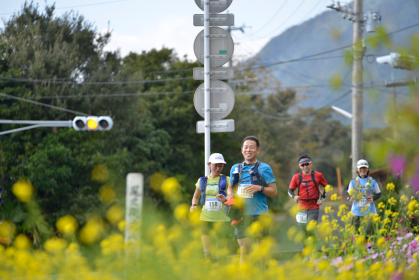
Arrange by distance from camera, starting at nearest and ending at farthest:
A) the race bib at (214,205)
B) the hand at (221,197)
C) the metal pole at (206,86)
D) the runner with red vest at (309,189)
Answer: the hand at (221,197) < the race bib at (214,205) < the metal pole at (206,86) < the runner with red vest at (309,189)

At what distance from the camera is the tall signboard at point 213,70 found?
1321cm

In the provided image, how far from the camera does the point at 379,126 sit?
4617 millimetres

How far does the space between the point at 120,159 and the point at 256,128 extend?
830 inches

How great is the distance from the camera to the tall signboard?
13.2m

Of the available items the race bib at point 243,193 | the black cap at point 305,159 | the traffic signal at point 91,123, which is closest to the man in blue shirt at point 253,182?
the race bib at point 243,193

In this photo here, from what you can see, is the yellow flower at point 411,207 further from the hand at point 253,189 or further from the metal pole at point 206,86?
the metal pole at point 206,86

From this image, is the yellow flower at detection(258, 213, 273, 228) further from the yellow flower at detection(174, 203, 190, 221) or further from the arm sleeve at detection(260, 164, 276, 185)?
the arm sleeve at detection(260, 164, 276, 185)

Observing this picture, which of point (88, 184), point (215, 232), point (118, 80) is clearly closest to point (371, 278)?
point (215, 232)

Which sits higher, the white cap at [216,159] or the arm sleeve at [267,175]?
the white cap at [216,159]

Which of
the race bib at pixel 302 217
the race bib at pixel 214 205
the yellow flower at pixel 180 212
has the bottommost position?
the race bib at pixel 302 217

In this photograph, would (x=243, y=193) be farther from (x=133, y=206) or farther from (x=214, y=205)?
(x=133, y=206)

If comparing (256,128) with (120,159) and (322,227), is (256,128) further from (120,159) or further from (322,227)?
(322,227)

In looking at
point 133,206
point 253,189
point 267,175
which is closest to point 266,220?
point 133,206

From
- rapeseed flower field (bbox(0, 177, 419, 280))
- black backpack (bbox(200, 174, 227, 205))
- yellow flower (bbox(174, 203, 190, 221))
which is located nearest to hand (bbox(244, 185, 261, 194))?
black backpack (bbox(200, 174, 227, 205))
